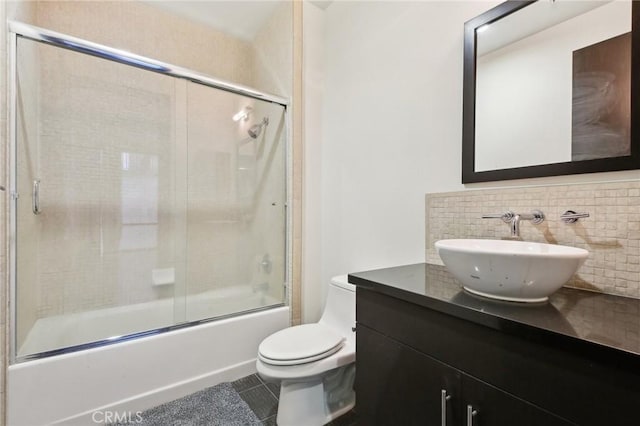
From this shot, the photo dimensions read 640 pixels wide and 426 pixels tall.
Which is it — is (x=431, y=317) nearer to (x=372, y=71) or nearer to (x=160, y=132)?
(x=372, y=71)

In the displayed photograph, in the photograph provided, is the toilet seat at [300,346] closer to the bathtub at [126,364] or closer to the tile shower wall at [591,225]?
the bathtub at [126,364]

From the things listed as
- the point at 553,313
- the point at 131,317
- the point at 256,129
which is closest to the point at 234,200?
the point at 256,129

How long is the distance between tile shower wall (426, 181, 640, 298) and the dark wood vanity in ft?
0.22

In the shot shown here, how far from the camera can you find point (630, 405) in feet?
1.50

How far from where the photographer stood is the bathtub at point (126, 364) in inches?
47.7

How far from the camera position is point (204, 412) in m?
1.40

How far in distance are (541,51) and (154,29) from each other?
8.10 feet

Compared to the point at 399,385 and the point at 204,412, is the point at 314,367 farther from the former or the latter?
the point at 204,412

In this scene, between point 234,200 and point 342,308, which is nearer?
point 342,308

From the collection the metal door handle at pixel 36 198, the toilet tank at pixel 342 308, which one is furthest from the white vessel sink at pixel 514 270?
the metal door handle at pixel 36 198

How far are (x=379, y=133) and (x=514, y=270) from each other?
113 cm

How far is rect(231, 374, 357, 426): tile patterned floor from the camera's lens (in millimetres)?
1351

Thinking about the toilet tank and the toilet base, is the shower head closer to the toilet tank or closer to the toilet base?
the toilet tank

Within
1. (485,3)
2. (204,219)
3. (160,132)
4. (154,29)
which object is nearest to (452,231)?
(485,3)
